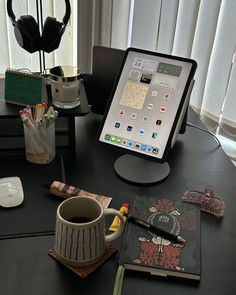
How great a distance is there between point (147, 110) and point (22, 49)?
118 cm

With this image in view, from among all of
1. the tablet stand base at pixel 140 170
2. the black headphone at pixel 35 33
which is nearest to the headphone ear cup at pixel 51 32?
the black headphone at pixel 35 33

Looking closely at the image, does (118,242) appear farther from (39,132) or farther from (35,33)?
(35,33)

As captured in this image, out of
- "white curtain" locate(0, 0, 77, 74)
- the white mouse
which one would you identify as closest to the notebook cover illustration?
the white mouse

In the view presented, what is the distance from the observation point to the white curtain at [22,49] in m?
1.91

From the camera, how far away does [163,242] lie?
0.83 meters

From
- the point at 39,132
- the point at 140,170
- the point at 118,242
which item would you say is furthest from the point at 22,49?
the point at 118,242

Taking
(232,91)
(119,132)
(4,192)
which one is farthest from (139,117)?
(232,91)

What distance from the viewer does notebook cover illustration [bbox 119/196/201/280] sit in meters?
0.77

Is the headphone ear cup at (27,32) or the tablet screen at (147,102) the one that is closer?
the tablet screen at (147,102)

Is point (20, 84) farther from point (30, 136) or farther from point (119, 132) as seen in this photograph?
point (119, 132)

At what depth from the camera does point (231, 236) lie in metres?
0.89

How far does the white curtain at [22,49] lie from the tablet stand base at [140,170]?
3.63 ft

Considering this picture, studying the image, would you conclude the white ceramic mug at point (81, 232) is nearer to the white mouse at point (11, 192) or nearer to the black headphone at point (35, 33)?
the white mouse at point (11, 192)

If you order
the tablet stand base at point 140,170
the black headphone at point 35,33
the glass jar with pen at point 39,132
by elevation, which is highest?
the black headphone at point 35,33
